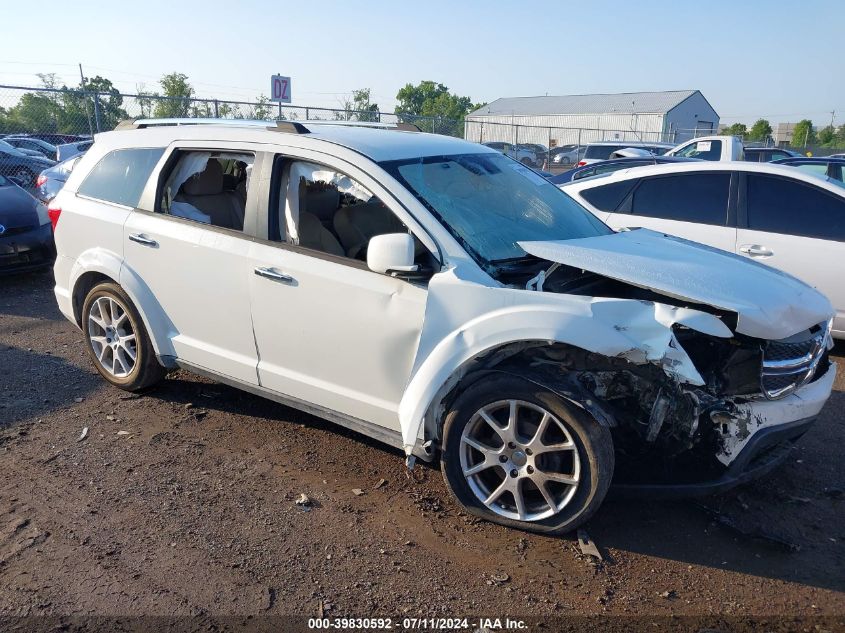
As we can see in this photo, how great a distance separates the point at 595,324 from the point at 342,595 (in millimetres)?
1561

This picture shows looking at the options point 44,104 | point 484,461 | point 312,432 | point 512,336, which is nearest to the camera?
point 512,336

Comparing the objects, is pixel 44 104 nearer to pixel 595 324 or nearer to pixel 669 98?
pixel 595 324

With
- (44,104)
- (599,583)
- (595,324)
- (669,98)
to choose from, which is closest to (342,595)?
(599,583)

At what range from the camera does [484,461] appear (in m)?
3.41

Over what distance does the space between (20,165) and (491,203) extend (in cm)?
1654

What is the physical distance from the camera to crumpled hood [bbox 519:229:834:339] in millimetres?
3123

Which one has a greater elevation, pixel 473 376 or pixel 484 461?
pixel 473 376

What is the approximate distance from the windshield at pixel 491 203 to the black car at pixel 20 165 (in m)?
15.3

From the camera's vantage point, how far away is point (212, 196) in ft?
15.4

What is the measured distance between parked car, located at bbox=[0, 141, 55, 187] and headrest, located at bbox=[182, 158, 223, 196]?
45.6 feet

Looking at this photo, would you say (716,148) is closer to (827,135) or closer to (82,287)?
(82,287)

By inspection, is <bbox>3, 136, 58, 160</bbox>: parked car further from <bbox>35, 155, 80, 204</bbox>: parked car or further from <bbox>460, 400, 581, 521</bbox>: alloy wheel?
<bbox>460, 400, 581, 521</bbox>: alloy wheel

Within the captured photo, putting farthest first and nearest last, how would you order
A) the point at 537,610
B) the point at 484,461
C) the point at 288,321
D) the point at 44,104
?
the point at 44,104
the point at 288,321
the point at 484,461
the point at 537,610

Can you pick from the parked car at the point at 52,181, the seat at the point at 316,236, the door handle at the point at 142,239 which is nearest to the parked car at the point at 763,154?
the parked car at the point at 52,181
